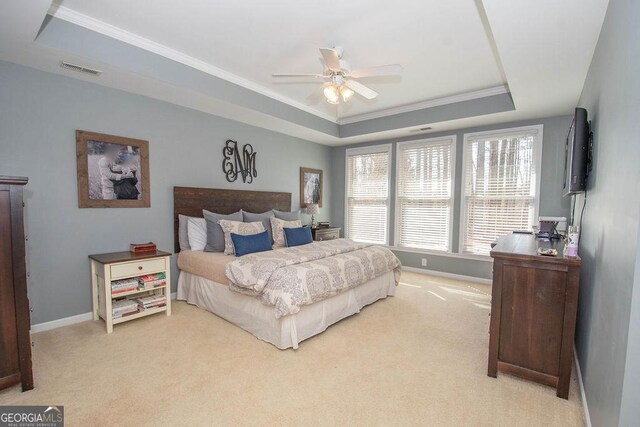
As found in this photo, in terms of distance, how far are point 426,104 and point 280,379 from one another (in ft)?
13.5

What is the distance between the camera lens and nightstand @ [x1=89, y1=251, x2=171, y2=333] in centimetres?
283

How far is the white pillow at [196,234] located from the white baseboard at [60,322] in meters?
1.25

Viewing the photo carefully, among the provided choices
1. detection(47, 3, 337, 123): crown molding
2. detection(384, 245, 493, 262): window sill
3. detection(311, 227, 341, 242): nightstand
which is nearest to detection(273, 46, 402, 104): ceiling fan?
detection(47, 3, 337, 123): crown molding

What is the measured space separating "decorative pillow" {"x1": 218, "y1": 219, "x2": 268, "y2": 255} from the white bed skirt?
462mm

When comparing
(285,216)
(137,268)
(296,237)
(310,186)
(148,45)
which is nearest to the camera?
(148,45)

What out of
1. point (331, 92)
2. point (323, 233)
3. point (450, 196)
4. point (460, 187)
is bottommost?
point (323, 233)

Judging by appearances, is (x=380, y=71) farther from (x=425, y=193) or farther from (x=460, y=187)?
(x=425, y=193)

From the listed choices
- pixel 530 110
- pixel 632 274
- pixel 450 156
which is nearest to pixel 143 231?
pixel 632 274

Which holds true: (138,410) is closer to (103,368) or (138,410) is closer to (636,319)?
(103,368)

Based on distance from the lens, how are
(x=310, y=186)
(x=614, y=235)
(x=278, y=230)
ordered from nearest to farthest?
(x=614, y=235), (x=278, y=230), (x=310, y=186)

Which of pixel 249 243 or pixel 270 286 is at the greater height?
pixel 249 243

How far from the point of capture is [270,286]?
8.41 feet

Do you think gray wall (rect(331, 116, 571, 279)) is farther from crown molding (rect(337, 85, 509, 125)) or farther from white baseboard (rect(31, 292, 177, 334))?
white baseboard (rect(31, 292, 177, 334))

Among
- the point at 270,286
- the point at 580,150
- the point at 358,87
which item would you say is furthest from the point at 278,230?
the point at 580,150
